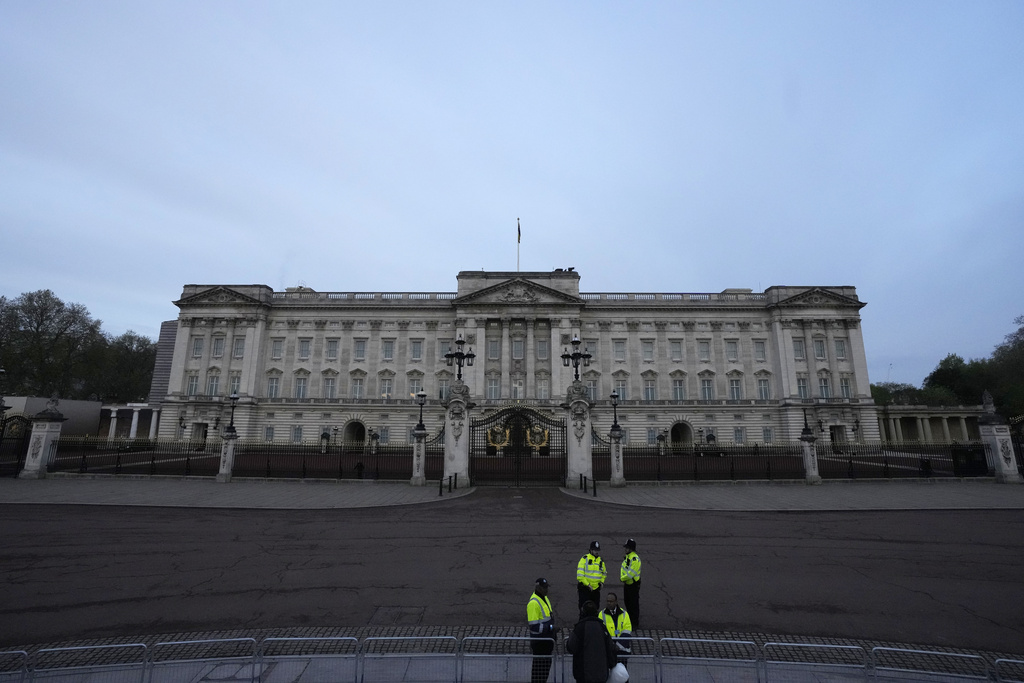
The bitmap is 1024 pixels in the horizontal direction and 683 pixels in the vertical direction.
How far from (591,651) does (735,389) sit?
54.0 meters

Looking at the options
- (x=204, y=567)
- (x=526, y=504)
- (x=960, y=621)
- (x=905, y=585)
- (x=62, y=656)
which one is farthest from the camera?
(x=526, y=504)

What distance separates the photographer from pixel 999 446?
24.6 metres

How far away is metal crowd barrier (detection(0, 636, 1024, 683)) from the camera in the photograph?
557 centimetres

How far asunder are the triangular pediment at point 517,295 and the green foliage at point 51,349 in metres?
51.6

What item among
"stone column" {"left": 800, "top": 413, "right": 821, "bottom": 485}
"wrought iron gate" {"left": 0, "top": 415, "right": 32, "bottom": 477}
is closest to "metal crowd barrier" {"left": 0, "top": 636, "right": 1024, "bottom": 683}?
"stone column" {"left": 800, "top": 413, "right": 821, "bottom": 485}

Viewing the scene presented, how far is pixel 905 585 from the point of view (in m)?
9.54

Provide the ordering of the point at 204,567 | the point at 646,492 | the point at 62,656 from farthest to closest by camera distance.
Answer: the point at 646,492
the point at 204,567
the point at 62,656

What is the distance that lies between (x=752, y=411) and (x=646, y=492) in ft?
119

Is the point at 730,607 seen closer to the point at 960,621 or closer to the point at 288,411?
the point at 960,621

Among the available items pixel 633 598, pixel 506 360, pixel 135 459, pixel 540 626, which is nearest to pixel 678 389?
pixel 506 360

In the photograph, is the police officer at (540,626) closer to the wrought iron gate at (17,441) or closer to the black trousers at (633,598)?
the black trousers at (633,598)

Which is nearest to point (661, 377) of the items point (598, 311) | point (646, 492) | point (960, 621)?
point (598, 311)

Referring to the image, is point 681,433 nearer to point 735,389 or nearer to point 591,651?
point 735,389

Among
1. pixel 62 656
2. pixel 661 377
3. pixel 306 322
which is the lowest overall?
pixel 62 656
